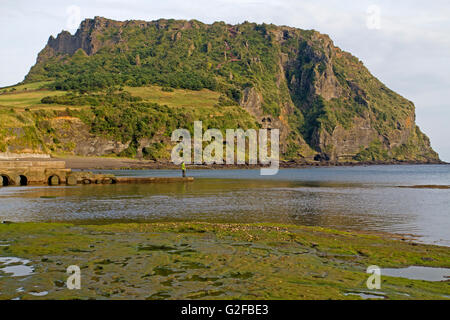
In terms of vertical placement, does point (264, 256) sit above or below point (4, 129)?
below

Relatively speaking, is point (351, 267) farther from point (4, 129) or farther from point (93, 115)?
point (93, 115)

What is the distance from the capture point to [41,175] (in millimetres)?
56938

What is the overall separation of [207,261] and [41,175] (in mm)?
50604

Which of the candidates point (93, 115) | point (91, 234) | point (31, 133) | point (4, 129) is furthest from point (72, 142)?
point (91, 234)

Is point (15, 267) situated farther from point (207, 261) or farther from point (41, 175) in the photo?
point (41, 175)

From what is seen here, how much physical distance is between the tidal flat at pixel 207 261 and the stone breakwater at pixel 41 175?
39.3m

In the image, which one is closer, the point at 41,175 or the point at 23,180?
the point at 23,180

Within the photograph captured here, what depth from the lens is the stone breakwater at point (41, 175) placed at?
54938mm

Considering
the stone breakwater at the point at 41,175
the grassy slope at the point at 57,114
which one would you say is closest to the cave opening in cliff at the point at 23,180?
the stone breakwater at the point at 41,175

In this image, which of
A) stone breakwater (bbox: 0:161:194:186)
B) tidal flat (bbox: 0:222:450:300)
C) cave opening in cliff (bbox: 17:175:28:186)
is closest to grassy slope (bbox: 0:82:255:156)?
stone breakwater (bbox: 0:161:194:186)

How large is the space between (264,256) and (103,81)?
647 ft

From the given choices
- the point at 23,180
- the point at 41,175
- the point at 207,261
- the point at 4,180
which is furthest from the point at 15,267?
the point at 23,180

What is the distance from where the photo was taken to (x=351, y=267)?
42.5ft

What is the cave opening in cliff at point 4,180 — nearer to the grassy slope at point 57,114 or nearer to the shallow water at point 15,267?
the grassy slope at point 57,114
